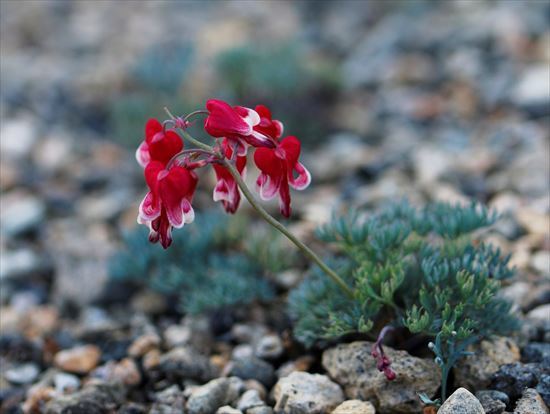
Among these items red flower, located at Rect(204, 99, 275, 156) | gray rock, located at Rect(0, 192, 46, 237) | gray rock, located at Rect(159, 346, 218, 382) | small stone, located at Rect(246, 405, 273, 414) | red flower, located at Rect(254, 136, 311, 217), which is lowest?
small stone, located at Rect(246, 405, 273, 414)

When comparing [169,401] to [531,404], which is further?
[169,401]

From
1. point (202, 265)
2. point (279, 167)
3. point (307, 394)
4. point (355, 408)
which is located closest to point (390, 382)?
point (355, 408)

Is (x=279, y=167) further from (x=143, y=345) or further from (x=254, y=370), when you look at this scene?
(x=143, y=345)

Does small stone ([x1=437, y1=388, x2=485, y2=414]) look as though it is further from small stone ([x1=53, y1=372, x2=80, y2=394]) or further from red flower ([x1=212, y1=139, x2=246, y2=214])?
small stone ([x1=53, y1=372, x2=80, y2=394])

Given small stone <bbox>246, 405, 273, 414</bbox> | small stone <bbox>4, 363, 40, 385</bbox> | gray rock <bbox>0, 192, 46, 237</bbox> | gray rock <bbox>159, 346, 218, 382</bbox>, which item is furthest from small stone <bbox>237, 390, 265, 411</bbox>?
gray rock <bbox>0, 192, 46, 237</bbox>

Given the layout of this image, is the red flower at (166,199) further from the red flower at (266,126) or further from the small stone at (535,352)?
the small stone at (535,352)

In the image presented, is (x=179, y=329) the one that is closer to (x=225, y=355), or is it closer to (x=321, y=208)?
(x=225, y=355)

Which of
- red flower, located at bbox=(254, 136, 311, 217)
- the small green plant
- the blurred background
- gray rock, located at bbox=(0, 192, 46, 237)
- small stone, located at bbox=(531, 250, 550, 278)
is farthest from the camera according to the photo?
gray rock, located at bbox=(0, 192, 46, 237)

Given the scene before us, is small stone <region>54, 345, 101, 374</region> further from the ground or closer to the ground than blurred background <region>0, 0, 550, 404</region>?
closer to the ground
